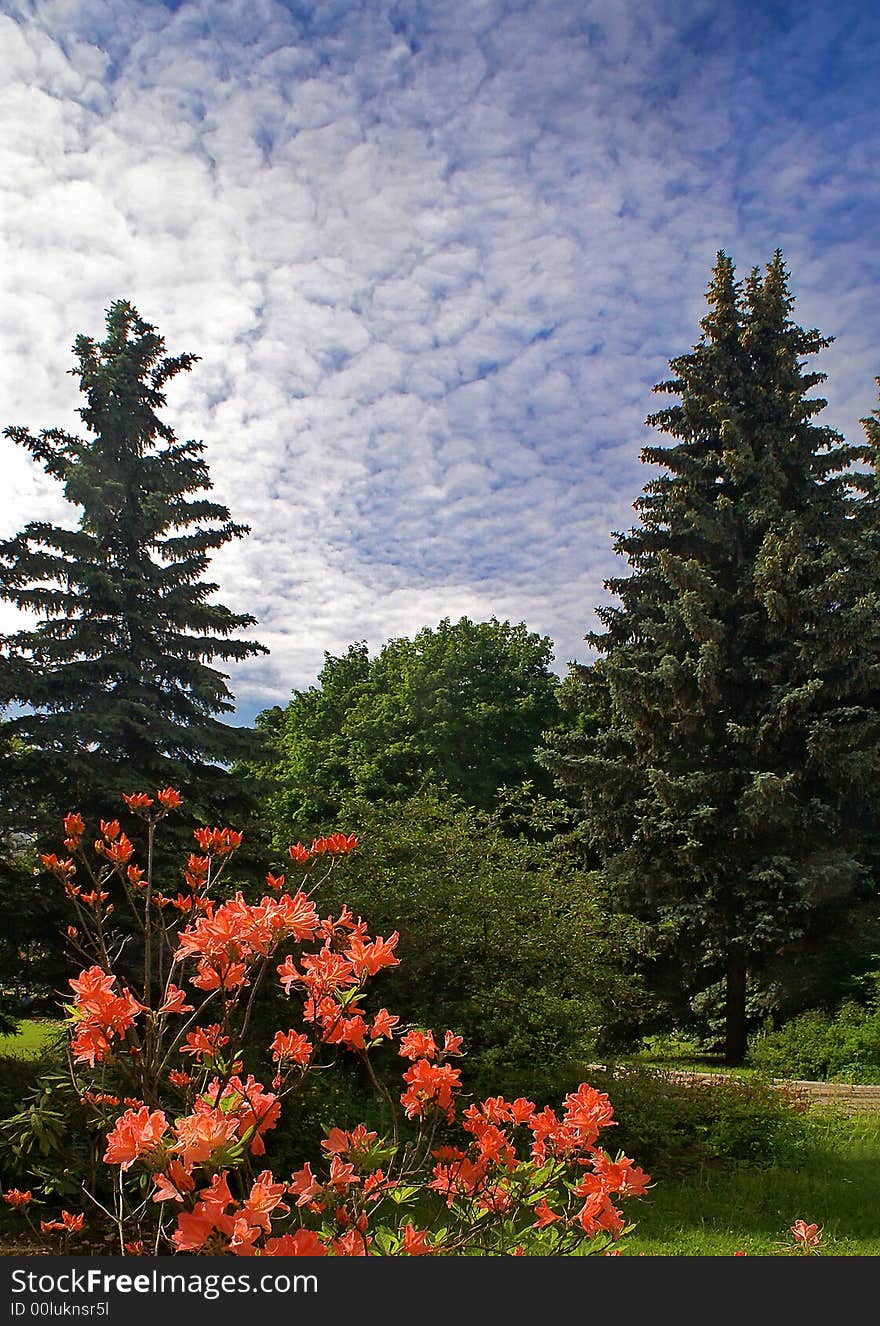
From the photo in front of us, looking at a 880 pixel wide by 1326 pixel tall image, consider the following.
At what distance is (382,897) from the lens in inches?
298

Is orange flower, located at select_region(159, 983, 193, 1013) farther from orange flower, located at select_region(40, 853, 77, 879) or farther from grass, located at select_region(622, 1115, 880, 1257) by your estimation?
grass, located at select_region(622, 1115, 880, 1257)

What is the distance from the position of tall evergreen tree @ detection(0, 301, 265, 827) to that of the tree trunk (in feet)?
25.3

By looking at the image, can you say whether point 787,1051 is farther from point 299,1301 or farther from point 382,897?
point 299,1301

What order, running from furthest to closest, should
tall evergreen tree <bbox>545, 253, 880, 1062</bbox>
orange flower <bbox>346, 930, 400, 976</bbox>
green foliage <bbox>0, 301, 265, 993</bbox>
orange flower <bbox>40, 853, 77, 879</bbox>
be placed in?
tall evergreen tree <bbox>545, 253, 880, 1062</bbox> → green foliage <bbox>0, 301, 265, 993</bbox> → orange flower <bbox>40, 853, 77, 879</bbox> → orange flower <bbox>346, 930, 400, 976</bbox>

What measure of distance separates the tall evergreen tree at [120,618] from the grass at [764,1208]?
6513mm

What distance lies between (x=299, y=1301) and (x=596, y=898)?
7.25 metres

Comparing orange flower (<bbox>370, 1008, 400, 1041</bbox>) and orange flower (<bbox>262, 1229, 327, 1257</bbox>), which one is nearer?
orange flower (<bbox>262, 1229, 327, 1257</bbox>)

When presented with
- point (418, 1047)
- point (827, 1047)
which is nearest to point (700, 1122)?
point (827, 1047)

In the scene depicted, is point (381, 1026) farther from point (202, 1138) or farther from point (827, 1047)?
point (827, 1047)

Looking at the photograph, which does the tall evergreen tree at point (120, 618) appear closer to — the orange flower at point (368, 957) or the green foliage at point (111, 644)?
the green foliage at point (111, 644)

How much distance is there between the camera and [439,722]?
2203 centimetres

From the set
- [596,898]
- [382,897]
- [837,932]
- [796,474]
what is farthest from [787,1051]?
[796,474]

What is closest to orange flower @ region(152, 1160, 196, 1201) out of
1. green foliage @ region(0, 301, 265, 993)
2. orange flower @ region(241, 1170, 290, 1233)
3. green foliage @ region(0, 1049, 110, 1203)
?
orange flower @ region(241, 1170, 290, 1233)

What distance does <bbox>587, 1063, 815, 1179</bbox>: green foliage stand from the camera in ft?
21.9
